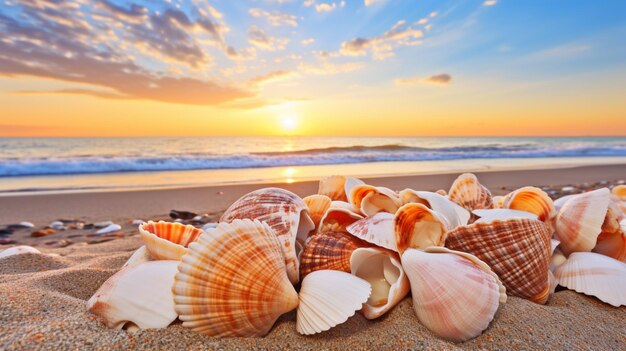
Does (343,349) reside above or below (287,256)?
below

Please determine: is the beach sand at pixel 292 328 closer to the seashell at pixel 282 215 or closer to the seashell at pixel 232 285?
the seashell at pixel 232 285

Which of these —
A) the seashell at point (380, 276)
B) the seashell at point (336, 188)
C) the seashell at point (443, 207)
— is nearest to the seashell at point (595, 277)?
the seashell at point (443, 207)

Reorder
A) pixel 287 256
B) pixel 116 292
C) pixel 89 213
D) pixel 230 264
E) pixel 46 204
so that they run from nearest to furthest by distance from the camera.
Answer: pixel 230 264
pixel 116 292
pixel 287 256
pixel 89 213
pixel 46 204

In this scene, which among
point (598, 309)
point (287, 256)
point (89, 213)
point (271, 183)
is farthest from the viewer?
point (271, 183)

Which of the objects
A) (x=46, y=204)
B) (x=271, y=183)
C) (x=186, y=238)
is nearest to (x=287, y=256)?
(x=186, y=238)

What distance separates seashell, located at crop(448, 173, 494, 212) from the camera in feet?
7.70

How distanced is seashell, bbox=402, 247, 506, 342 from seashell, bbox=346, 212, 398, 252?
0.15m

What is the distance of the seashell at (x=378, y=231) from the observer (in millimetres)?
1573

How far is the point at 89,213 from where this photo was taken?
5.38 meters

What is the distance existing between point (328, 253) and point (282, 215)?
0.29m

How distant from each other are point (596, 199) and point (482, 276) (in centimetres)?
111

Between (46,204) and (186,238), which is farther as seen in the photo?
(46,204)

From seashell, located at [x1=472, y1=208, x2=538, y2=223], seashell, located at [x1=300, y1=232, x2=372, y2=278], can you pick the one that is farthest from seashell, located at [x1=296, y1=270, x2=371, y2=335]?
seashell, located at [x1=472, y1=208, x2=538, y2=223]

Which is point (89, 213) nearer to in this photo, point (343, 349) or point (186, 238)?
point (186, 238)
